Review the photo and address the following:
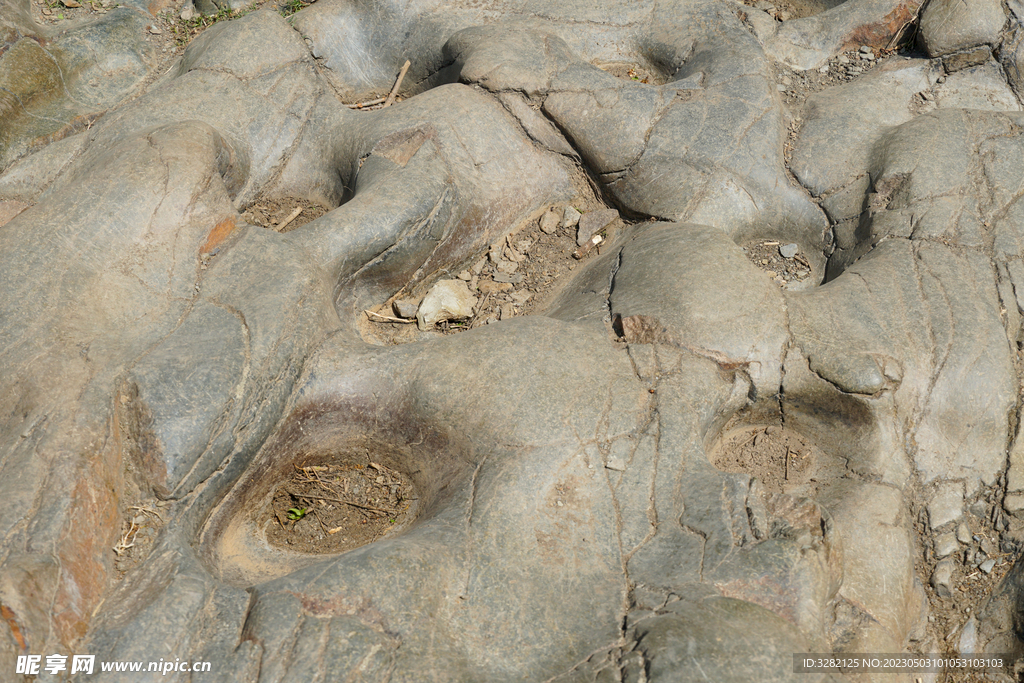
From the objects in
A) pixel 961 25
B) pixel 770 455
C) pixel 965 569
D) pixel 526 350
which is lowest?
pixel 965 569

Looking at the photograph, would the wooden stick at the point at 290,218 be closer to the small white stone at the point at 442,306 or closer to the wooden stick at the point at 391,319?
the wooden stick at the point at 391,319

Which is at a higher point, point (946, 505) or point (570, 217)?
point (570, 217)

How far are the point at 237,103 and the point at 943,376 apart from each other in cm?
412

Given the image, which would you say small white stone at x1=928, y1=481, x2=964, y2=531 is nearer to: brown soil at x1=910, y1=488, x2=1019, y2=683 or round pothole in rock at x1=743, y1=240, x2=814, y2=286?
brown soil at x1=910, y1=488, x2=1019, y2=683

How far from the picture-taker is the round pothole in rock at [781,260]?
4426mm

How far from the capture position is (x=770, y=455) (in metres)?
3.67

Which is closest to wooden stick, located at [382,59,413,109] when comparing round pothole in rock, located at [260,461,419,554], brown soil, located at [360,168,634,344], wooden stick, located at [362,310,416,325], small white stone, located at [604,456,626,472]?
brown soil, located at [360,168,634,344]

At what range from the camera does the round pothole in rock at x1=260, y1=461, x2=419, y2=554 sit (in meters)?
3.43

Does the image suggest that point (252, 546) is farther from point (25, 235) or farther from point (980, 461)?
point (980, 461)

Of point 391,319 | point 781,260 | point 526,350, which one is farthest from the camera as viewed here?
point 781,260

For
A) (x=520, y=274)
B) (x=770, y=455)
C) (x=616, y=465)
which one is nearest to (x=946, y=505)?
(x=770, y=455)

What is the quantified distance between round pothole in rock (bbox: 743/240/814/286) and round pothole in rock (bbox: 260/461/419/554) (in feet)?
7.85

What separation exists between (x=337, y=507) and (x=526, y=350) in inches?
44.4

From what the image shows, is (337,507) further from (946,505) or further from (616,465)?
(946,505)
